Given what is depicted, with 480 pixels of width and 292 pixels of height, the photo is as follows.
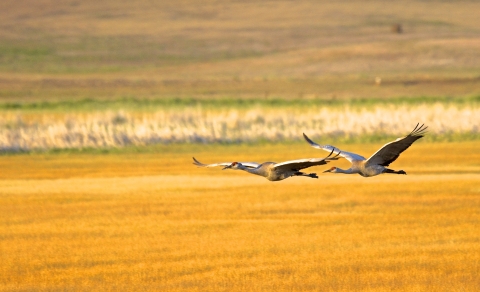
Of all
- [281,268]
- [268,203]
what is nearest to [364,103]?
[268,203]

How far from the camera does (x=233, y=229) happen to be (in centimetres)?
1808

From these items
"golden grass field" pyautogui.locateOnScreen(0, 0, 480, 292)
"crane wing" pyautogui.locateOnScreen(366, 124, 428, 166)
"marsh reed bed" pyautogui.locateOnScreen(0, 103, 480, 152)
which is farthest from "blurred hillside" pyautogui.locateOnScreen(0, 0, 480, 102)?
"crane wing" pyautogui.locateOnScreen(366, 124, 428, 166)

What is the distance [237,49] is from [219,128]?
66.7m

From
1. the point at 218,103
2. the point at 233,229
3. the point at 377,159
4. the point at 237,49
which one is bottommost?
the point at 237,49

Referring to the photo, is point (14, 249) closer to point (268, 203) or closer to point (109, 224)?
point (109, 224)

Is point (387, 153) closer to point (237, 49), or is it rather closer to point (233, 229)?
point (233, 229)

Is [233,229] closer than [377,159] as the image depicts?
No

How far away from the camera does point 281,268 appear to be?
48.5 ft

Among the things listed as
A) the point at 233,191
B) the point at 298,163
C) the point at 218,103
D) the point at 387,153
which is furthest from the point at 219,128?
the point at 298,163

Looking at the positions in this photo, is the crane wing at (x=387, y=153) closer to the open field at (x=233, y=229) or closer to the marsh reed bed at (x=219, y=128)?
the open field at (x=233, y=229)

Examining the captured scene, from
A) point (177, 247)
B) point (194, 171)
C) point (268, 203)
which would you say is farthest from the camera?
point (194, 171)

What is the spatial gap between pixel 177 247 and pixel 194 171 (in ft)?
34.5

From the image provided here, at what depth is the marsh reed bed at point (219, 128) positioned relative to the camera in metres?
33.2

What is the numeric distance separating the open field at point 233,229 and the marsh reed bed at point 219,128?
4750 millimetres
